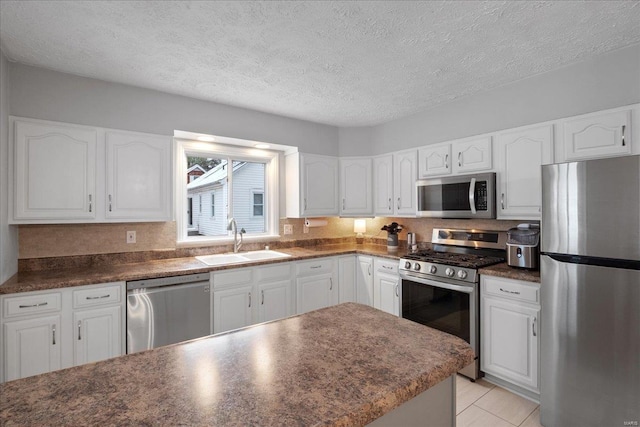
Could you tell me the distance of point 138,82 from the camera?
104 inches

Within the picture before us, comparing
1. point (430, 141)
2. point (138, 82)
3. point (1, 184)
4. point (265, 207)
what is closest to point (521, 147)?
point (430, 141)

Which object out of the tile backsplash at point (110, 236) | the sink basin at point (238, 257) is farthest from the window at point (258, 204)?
the sink basin at point (238, 257)

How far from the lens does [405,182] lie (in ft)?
11.9

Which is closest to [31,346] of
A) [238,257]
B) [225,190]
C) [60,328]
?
[60,328]

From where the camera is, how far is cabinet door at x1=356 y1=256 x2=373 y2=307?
3.59 m

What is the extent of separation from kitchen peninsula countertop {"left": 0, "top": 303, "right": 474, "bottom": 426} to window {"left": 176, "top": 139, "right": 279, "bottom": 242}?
250cm

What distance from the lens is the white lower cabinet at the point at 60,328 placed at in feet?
6.66

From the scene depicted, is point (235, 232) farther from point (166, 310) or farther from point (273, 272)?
point (166, 310)

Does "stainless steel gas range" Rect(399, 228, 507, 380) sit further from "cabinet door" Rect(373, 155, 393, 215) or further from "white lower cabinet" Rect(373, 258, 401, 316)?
"cabinet door" Rect(373, 155, 393, 215)

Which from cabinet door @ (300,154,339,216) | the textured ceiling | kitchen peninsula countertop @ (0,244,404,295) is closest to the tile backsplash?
kitchen peninsula countertop @ (0,244,404,295)

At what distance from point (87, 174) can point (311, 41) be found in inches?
80.5

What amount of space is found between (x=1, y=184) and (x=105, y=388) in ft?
7.12

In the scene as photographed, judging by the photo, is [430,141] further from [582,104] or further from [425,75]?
[582,104]

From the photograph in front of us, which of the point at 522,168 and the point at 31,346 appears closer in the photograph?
the point at 31,346
